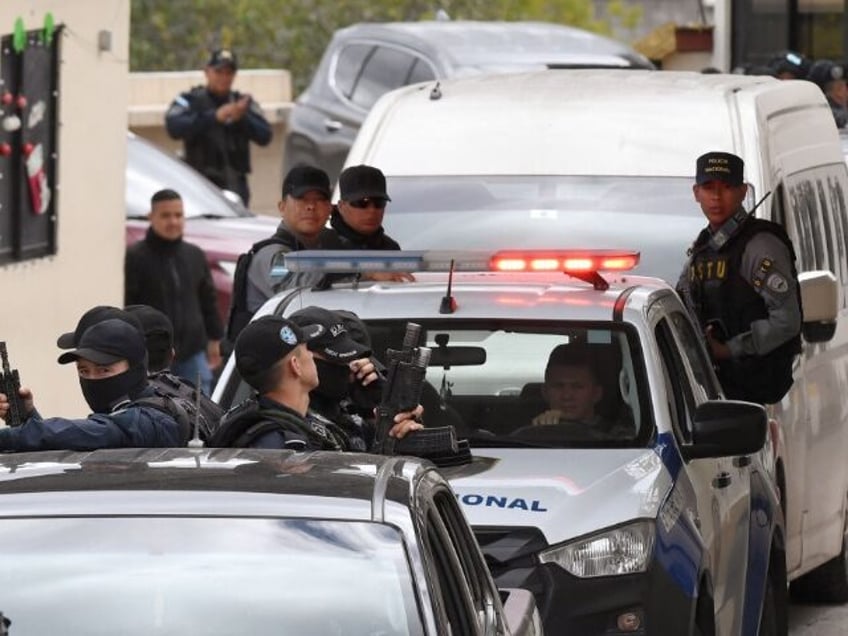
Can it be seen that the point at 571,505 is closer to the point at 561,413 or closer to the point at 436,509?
the point at 561,413

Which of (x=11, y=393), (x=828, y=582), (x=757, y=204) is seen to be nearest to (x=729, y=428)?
(x=11, y=393)

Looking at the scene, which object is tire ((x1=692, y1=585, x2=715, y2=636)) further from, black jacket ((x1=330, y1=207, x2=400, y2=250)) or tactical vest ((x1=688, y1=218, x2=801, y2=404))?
black jacket ((x1=330, y1=207, x2=400, y2=250))

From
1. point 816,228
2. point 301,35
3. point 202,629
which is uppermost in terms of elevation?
point 202,629

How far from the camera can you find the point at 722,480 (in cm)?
884

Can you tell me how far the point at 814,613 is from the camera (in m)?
12.1

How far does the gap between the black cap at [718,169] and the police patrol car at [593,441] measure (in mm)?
1151

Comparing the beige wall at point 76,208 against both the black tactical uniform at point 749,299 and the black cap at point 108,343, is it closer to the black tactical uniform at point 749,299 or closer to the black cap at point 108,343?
the black tactical uniform at point 749,299

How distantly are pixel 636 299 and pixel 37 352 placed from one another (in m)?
5.93

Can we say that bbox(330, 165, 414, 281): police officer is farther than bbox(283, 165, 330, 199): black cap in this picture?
No

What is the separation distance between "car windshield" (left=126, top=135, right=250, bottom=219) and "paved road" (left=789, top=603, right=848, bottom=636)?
7.44 m

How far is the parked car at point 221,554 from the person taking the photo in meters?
5.14

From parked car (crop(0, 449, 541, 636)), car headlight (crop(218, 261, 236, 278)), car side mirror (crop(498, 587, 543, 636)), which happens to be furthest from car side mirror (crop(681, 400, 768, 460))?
car headlight (crop(218, 261, 236, 278))

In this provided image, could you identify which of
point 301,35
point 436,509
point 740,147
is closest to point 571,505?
point 436,509

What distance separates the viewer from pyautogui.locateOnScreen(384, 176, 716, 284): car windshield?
1107 centimetres
